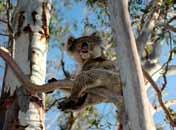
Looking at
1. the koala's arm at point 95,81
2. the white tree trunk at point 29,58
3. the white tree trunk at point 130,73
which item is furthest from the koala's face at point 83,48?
the white tree trunk at point 130,73

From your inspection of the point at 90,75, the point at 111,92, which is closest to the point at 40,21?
the point at 90,75

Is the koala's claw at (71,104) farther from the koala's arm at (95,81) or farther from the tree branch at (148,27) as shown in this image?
the tree branch at (148,27)

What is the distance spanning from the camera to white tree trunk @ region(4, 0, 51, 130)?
11.9ft

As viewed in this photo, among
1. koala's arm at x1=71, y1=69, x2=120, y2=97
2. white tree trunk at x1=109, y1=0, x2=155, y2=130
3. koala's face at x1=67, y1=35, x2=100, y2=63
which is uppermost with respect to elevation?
koala's face at x1=67, y1=35, x2=100, y2=63

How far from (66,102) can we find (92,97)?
25 centimetres

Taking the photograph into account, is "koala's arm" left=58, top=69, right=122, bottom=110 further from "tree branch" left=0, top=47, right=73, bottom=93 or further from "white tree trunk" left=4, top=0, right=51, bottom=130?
"tree branch" left=0, top=47, right=73, bottom=93

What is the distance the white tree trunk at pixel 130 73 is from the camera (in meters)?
1.99

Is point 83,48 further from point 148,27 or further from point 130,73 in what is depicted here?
point 130,73

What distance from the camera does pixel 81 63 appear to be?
479cm

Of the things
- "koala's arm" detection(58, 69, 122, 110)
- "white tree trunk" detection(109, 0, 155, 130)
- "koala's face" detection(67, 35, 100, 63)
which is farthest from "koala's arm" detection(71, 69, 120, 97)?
"white tree trunk" detection(109, 0, 155, 130)

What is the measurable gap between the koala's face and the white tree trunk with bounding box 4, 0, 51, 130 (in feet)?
1.86

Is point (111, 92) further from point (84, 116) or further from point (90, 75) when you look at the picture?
point (84, 116)

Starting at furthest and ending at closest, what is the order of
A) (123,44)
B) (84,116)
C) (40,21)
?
1. (84,116)
2. (40,21)
3. (123,44)

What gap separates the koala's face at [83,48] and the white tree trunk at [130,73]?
2272 mm
